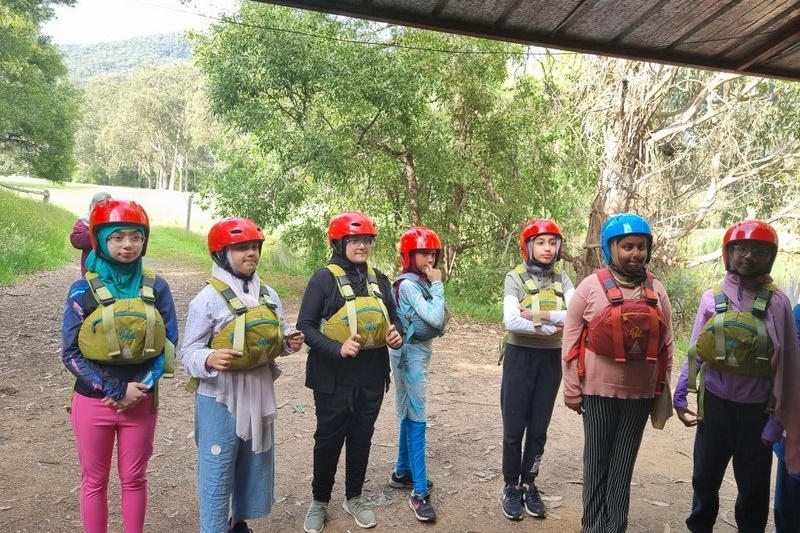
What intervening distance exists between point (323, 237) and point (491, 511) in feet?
29.8

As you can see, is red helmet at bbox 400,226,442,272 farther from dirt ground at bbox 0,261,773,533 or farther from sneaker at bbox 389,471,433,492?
dirt ground at bbox 0,261,773,533

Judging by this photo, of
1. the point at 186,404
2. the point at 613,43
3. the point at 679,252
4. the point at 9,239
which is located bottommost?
the point at 186,404

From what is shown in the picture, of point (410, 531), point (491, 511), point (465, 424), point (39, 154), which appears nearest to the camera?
point (410, 531)

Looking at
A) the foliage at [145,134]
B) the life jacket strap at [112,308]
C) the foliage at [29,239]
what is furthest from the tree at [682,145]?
the foliage at [145,134]

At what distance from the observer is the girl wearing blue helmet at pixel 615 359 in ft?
10.5

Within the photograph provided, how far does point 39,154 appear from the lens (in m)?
19.8

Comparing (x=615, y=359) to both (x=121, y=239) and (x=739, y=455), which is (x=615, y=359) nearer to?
(x=739, y=455)

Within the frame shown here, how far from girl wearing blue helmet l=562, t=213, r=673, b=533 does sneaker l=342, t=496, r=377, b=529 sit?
1465 millimetres

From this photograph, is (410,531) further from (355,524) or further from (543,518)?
(543,518)

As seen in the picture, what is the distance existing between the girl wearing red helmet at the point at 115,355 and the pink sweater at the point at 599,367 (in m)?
2.30

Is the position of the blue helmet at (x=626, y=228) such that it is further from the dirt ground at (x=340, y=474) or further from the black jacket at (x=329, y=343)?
the dirt ground at (x=340, y=474)

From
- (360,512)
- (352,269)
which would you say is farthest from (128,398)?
(360,512)

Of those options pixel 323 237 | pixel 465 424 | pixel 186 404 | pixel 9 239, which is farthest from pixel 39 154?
pixel 465 424

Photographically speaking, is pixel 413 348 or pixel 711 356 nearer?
pixel 711 356
